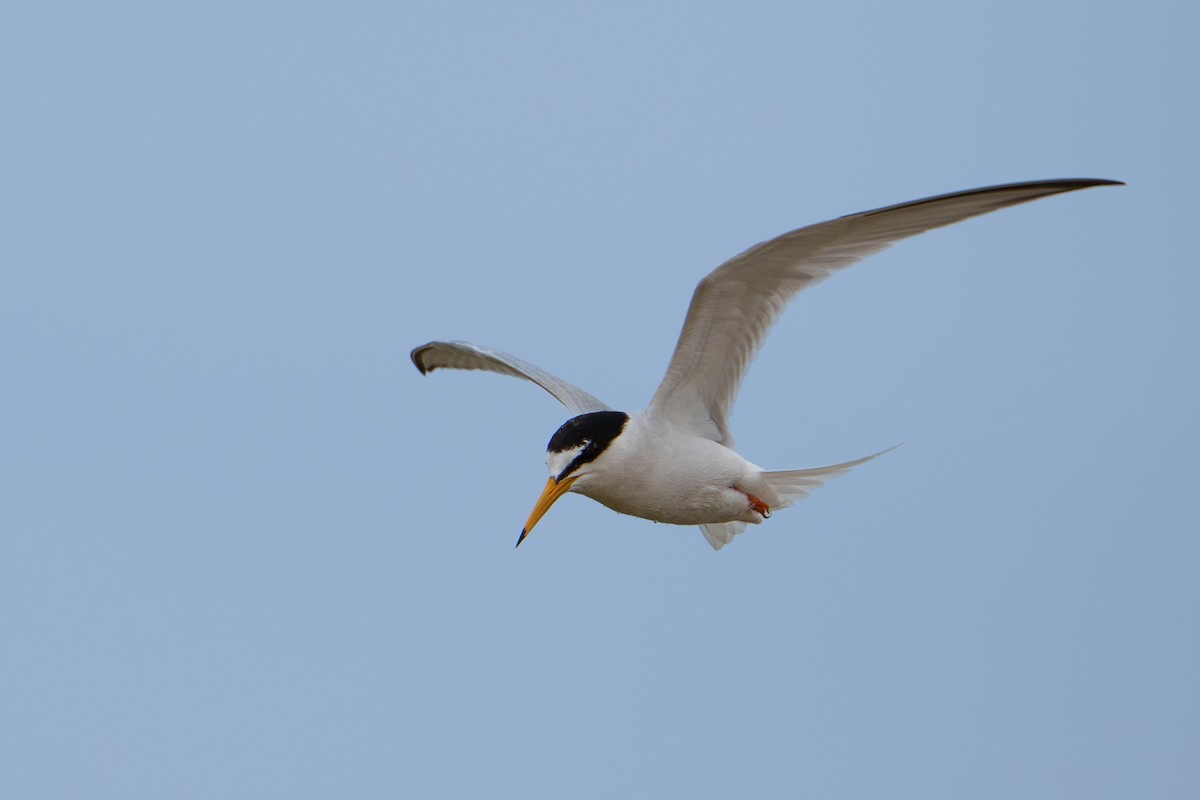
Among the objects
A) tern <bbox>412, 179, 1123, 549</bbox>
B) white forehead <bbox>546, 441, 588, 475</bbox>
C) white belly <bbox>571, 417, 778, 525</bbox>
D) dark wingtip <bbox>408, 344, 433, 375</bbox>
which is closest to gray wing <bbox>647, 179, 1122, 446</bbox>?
tern <bbox>412, 179, 1123, 549</bbox>

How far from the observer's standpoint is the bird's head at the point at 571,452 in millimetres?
4762

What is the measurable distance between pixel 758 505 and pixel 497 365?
184cm

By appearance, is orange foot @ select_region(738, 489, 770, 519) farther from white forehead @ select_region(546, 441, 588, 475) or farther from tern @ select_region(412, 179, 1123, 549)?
white forehead @ select_region(546, 441, 588, 475)

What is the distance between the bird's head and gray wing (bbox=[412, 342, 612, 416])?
2.45ft

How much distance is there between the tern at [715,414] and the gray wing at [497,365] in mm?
108

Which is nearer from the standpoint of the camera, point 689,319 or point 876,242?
point 876,242

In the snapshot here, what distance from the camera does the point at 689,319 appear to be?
17.3 feet

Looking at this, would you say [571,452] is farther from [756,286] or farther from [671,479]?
[756,286]

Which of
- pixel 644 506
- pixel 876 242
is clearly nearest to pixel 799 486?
pixel 644 506

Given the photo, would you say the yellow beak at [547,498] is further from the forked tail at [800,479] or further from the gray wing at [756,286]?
the forked tail at [800,479]

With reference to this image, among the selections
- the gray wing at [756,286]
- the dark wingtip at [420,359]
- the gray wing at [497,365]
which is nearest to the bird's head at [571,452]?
the gray wing at [756,286]

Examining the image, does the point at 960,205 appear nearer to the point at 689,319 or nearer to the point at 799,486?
the point at 689,319

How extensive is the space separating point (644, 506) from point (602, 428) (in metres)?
0.44

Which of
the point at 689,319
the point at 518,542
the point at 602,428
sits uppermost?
the point at 689,319
